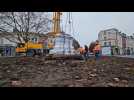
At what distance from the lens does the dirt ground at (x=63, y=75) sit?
4.24 m

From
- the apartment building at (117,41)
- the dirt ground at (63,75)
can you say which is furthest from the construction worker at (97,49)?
the dirt ground at (63,75)

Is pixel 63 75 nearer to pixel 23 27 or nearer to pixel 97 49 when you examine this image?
pixel 97 49

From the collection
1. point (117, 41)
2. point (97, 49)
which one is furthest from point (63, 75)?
point (117, 41)

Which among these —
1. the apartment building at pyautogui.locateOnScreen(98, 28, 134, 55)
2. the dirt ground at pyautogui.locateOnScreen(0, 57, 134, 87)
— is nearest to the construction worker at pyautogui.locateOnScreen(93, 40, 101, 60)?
the apartment building at pyautogui.locateOnScreen(98, 28, 134, 55)

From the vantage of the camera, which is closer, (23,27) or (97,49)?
(97,49)

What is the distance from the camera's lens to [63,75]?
16.1ft

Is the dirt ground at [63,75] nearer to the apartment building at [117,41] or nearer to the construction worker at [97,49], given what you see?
the construction worker at [97,49]

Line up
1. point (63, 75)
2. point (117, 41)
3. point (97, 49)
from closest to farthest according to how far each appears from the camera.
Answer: point (63, 75) < point (97, 49) < point (117, 41)

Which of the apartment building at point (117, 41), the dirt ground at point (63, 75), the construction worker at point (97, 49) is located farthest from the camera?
the apartment building at point (117, 41)

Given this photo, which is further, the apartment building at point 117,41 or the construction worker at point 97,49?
the apartment building at point 117,41
